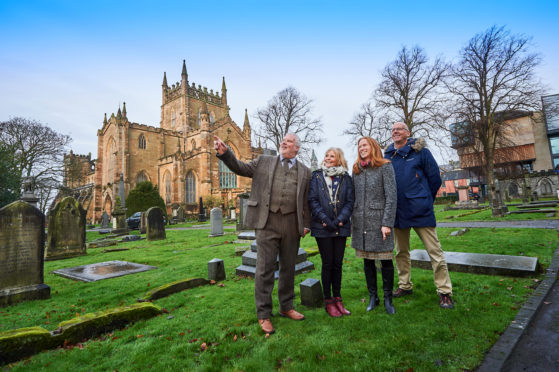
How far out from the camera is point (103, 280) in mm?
5590

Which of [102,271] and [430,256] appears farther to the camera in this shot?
[102,271]

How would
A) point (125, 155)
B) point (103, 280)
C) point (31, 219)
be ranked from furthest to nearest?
point (125, 155) → point (103, 280) → point (31, 219)

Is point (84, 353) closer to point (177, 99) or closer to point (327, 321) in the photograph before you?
point (327, 321)

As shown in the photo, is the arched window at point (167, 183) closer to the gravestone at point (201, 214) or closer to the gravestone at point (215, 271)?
the gravestone at point (201, 214)

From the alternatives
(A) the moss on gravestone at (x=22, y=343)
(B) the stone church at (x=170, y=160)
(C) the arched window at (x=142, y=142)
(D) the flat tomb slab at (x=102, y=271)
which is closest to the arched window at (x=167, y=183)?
(B) the stone church at (x=170, y=160)

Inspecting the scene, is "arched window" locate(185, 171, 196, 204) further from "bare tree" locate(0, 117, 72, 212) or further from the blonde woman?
the blonde woman

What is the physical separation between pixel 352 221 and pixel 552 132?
50141mm

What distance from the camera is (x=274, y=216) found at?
301 cm

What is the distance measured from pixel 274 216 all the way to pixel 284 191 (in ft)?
1.02

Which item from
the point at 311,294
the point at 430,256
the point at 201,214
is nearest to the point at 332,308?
the point at 311,294

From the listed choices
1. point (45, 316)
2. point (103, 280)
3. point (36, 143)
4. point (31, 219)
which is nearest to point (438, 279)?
point (45, 316)

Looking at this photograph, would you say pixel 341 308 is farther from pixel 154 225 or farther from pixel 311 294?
pixel 154 225

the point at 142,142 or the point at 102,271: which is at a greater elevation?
the point at 142,142

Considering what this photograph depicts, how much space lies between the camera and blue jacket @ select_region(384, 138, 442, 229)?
3285 millimetres
